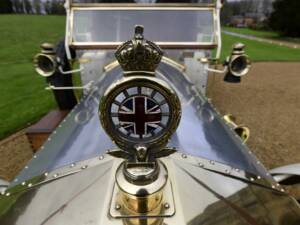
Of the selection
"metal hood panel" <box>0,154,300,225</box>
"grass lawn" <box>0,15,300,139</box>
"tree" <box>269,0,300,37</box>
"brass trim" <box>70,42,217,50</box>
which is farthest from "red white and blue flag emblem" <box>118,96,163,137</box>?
"tree" <box>269,0,300,37</box>

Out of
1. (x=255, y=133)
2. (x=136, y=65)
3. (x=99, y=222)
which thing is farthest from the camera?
(x=255, y=133)

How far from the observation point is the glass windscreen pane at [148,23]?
117 inches

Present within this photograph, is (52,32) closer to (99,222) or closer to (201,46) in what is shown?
(201,46)

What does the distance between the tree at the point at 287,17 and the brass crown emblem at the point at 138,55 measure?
84.1 feet

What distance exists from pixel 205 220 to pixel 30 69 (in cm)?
999

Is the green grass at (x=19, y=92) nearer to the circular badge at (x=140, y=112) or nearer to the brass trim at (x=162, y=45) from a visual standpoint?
the brass trim at (x=162, y=45)

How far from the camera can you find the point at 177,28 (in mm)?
3002

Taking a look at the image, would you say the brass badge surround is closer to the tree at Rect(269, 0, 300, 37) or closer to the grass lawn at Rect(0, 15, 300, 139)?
the grass lawn at Rect(0, 15, 300, 139)

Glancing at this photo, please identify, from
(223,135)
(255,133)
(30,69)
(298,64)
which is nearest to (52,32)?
(30,69)

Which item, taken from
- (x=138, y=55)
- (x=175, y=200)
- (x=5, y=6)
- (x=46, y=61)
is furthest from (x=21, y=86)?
(x=5, y=6)

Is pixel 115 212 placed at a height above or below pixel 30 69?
above

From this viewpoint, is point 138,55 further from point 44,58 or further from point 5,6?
point 5,6

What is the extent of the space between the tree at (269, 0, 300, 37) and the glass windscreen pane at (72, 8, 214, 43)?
2359 centimetres

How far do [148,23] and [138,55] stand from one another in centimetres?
207
